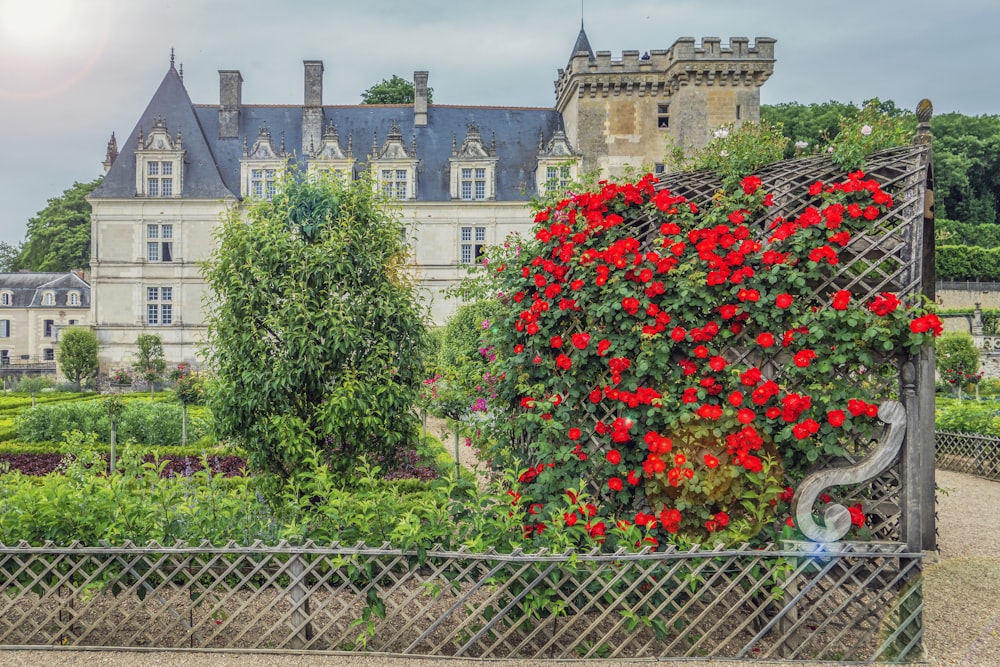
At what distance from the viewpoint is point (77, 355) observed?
85.2 feet

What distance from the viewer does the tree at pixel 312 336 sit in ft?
17.2

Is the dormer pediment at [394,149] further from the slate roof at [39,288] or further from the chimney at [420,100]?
the slate roof at [39,288]

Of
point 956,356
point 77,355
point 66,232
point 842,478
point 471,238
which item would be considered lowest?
point 77,355

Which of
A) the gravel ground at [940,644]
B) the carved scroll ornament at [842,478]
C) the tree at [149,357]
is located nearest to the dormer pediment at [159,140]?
the tree at [149,357]

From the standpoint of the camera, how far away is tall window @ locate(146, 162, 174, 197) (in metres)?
29.4

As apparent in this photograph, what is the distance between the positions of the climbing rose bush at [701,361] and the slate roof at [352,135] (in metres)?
26.3

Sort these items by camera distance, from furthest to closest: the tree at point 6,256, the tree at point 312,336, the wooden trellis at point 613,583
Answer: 1. the tree at point 6,256
2. the tree at point 312,336
3. the wooden trellis at point 613,583

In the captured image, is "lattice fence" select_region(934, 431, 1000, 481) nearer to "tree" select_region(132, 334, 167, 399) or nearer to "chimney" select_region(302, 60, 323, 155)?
"tree" select_region(132, 334, 167, 399)

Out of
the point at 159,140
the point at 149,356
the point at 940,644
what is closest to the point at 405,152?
the point at 159,140

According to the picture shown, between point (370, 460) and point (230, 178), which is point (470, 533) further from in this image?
point (230, 178)

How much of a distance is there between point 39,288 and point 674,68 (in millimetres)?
38020

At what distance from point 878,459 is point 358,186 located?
167 inches

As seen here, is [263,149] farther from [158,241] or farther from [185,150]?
[158,241]

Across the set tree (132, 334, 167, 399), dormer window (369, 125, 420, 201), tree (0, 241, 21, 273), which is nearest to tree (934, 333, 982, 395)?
dormer window (369, 125, 420, 201)
